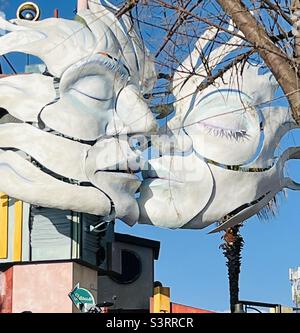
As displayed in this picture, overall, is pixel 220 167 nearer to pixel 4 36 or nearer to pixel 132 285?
pixel 4 36

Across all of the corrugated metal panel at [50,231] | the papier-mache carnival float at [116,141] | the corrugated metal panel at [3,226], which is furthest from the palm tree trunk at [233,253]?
the corrugated metal panel at [3,226]

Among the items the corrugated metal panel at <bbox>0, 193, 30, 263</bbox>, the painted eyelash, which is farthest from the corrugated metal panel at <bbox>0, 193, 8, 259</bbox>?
the painted eyelash

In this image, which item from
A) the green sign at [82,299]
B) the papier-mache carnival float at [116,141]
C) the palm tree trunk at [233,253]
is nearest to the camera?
the green sign at [82,299]

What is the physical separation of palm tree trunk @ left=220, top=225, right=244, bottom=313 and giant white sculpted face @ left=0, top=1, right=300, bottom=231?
402cm

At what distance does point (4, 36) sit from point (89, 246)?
5.98 m

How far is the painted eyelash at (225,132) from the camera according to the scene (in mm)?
18906

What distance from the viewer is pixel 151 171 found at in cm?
1927

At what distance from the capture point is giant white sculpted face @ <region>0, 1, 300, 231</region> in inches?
719

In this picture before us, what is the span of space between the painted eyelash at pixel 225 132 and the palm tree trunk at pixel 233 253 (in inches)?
217

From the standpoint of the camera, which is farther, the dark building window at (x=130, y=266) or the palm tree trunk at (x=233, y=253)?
the dark building window at (x=130, y=266)

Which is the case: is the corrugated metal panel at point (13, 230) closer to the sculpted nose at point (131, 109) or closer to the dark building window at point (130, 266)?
the sculpted nose at point (131, 109)

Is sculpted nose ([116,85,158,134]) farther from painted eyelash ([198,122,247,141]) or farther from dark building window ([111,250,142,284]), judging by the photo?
dark building window ([111,250,142,284])
